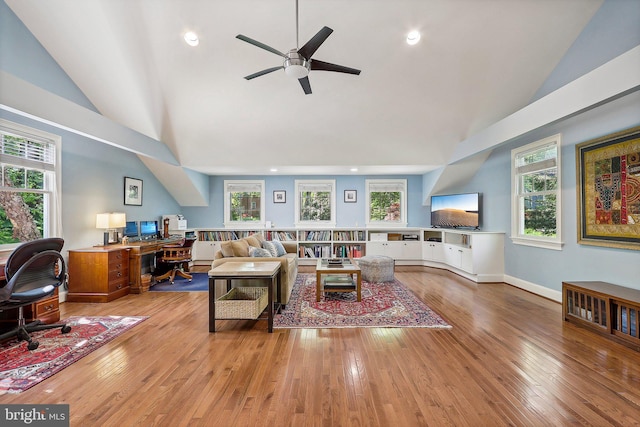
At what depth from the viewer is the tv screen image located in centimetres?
534

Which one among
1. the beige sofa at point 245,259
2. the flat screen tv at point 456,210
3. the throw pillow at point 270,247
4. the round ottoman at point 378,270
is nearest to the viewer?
the beige sofa at point 245,259

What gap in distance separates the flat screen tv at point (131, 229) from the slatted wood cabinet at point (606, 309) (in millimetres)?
6579

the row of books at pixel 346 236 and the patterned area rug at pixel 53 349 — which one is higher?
the row of books at pixel 346 236

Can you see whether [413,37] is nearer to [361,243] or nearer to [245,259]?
[245,259]

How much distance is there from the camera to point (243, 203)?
7199 millimetres

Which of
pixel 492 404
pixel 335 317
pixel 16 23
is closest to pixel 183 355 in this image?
pixel 335 317

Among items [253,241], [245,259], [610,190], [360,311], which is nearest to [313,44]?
[245,259]

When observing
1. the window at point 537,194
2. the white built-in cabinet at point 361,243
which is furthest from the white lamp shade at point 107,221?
the window at point 537,194

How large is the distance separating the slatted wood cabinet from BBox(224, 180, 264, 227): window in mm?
5935

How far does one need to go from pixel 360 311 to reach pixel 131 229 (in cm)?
439

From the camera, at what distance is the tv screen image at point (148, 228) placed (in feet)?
17.5

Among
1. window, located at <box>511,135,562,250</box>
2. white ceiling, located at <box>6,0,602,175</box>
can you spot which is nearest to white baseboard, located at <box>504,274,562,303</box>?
window, located at <box>511,135,562,250</box>

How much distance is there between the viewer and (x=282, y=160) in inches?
224

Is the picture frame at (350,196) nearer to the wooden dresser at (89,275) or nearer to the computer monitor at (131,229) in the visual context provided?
the computer monitor at (131,229)
